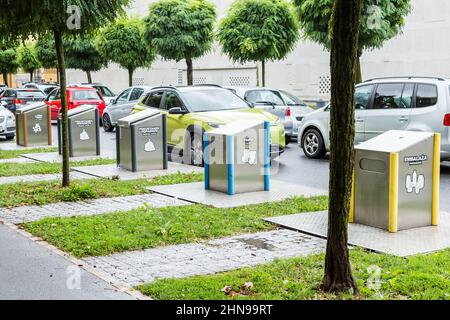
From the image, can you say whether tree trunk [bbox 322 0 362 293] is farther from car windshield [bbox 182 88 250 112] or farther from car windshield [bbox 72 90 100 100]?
car windshield [bbox 72 90 100 100]

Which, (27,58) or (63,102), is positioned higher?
(27,58)

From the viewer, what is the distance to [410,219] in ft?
26.2

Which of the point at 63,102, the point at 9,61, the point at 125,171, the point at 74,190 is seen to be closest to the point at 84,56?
the point at 9,61

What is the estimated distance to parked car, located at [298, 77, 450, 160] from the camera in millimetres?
12414

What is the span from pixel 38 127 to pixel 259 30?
31.6 ft

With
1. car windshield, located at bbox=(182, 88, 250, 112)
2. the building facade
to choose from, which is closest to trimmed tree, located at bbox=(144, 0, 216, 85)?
the building facade

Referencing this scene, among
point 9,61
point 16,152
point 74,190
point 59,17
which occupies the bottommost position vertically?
point 16,152

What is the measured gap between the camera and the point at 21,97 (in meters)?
30.2

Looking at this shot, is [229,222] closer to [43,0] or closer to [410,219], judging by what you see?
[410,219]

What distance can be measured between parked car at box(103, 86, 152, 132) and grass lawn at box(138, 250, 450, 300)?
1681cm

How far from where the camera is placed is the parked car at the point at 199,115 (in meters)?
13.8

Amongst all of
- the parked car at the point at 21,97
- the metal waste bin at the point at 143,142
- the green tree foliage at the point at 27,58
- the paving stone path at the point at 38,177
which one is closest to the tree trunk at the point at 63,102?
→ the paving stone path at the point at 38,177

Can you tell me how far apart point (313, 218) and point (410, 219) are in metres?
1.22

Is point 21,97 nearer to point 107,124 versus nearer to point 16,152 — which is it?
point 107,124
